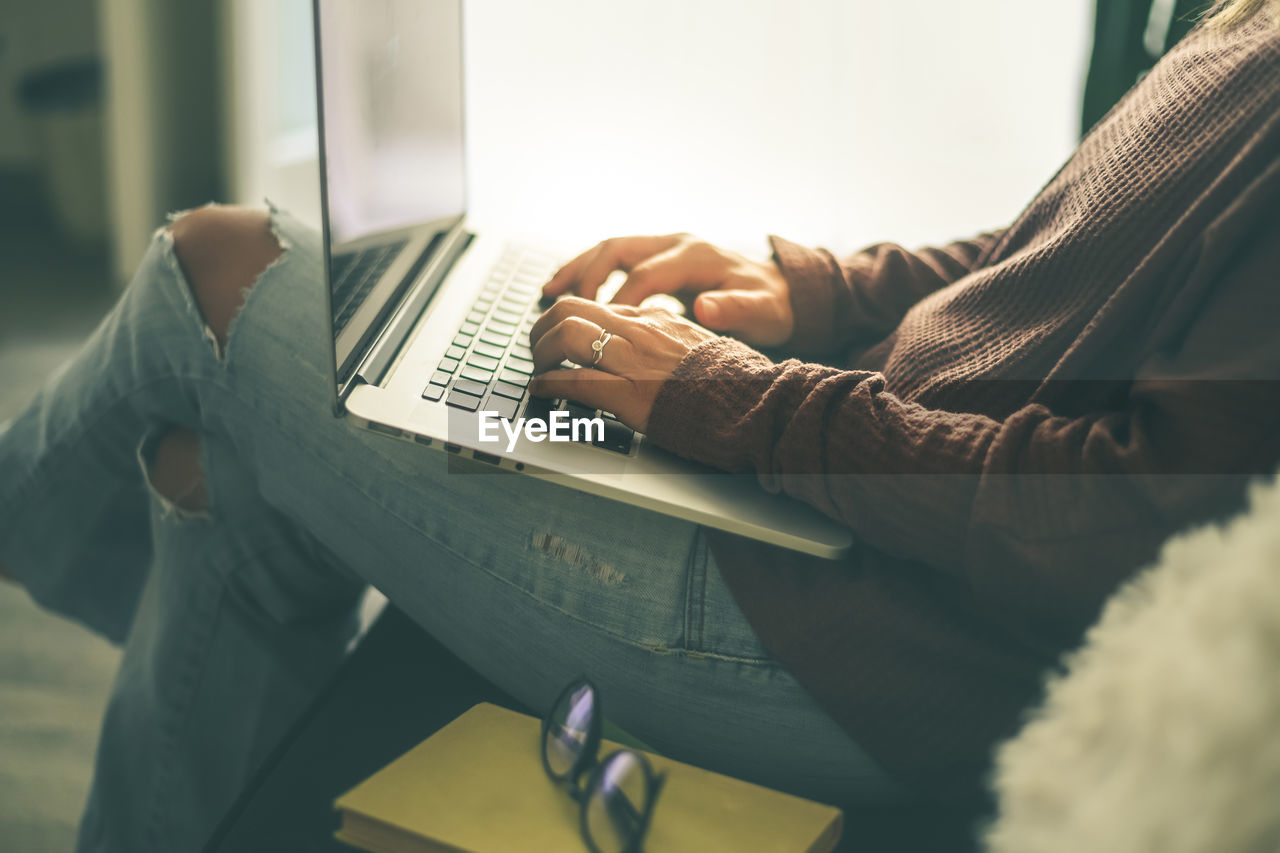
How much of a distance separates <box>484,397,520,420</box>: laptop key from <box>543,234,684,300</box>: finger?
18 centimetres

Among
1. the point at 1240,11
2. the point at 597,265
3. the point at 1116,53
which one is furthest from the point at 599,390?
the point at 1116,53

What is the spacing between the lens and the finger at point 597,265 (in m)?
0.79

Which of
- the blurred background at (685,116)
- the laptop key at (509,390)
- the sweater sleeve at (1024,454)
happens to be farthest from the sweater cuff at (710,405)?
the blurred background at (685,116)

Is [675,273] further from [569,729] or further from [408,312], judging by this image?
[569,729]

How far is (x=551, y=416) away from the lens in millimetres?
619

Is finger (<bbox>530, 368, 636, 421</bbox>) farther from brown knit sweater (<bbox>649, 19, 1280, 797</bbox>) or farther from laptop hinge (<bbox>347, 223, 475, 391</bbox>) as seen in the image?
laptop hinge (<bbox>347, 223, 475, 391</bbox>)

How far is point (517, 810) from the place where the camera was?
455mm

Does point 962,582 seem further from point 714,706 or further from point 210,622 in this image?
point 210,622

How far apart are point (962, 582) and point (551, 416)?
28 centimetres

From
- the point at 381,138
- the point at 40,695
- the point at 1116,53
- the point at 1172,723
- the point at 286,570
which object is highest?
the point at 1116,53

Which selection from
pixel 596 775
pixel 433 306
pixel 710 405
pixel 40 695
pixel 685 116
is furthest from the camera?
pixel 685 116

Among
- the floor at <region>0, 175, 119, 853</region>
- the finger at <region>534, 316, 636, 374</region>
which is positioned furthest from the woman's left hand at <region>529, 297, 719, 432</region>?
the floor at <region>0, 175, 119, 853</region>

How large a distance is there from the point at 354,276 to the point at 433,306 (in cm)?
11

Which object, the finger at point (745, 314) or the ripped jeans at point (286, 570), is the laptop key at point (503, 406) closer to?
the ripped jeans at point (286, 570)
